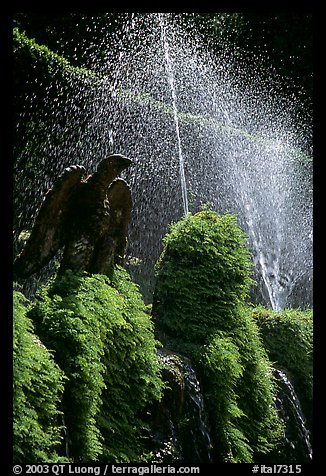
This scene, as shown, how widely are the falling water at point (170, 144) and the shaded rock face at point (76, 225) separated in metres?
3.37

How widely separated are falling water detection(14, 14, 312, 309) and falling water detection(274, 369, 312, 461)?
3.06 metres

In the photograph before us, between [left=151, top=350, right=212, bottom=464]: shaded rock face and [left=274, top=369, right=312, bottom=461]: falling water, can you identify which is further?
[left=274, top=369, right=312, bottom=461]: falling water

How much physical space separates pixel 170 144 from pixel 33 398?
836 centimetres

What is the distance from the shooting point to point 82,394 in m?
4.35

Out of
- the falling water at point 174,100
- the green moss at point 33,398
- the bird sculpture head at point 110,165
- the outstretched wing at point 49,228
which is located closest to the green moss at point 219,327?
the bird sculpture head at point 110,165

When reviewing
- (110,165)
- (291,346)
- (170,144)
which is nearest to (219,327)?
(291,346)

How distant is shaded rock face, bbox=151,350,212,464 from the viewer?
5.29m

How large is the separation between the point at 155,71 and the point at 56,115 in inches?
173

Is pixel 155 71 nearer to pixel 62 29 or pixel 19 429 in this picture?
pixel 62 29

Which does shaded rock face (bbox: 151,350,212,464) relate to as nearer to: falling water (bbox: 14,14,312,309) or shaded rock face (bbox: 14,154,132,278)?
shaded rock face (bbox: 14,154,132,278)

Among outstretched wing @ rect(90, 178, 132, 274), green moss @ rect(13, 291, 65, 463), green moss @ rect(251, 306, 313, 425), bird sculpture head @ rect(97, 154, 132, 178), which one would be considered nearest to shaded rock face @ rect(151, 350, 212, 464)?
outstretched wing @ rect(90, 178, 132, 274)

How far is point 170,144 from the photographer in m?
11.8

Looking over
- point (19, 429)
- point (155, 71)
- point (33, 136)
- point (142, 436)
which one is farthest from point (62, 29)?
point (19, 429)

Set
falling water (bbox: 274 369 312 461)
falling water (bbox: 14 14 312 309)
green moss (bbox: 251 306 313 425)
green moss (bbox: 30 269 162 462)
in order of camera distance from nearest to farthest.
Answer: green moss (bbox: 30 269 162 462) < falling water (bbox: 274 369 312 461) < green moss (bbox: 251 306 313 425) < falling water (bbox: 14 14 312 309)
